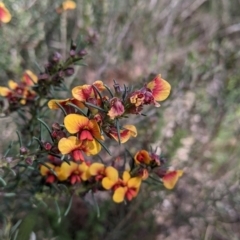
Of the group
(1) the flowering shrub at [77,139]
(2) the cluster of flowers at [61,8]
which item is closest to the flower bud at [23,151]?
(1) the flowering shrub at [77,139]

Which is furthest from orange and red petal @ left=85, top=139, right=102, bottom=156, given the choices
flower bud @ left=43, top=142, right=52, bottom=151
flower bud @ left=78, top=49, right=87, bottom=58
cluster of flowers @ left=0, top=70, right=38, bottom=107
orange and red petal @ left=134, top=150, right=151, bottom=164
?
cluster of flowers @ left=0, top=70, right=38, bottom=107

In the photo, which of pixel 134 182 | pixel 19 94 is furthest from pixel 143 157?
pixel 19 94

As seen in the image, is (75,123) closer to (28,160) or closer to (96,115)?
(96,115)

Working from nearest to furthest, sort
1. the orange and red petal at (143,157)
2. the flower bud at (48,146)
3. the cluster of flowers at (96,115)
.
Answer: the cluster of flowers at (96,115), the flower bud at (48,146), the orange and red petal at (143,157)

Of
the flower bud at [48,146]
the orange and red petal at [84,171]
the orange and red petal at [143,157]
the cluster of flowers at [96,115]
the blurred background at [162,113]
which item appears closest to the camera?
the cluster of flowers at [96,115]

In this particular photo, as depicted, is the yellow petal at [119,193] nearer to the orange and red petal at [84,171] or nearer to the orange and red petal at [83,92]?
the orange and red petal at [84,171]
